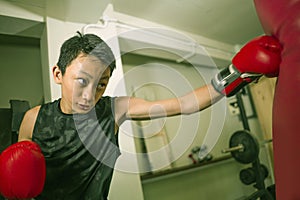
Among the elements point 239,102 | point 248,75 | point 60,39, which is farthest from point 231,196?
point 60,39

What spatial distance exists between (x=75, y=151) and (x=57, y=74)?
0.40m

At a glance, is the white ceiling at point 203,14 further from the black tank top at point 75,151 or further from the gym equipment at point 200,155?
the gym equipment at point 200,155

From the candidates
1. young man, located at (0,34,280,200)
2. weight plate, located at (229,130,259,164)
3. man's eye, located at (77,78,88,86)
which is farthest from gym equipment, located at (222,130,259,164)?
man's eye, located at (77,78,88,86)

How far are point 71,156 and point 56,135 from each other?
0.42 ft

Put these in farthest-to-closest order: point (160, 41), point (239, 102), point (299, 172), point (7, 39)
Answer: point (239, 102) → point (160, 41) → point (7, 39) → point (299, 172)

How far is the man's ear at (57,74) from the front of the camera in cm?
114

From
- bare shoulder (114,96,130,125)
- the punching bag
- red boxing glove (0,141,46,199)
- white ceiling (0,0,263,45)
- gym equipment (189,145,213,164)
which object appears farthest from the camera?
gym equipment (189,145,213,164)

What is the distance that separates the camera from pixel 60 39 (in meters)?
1.37

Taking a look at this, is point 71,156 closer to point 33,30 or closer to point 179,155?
point 33,30

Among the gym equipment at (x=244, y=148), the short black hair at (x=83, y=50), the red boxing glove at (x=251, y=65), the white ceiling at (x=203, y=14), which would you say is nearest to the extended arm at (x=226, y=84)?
the red boxing glove at (x=251, y=65)

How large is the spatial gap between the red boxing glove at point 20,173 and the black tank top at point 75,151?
229mm

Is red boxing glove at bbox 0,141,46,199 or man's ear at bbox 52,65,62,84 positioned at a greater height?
man's ear at bbox 52,65,62,84

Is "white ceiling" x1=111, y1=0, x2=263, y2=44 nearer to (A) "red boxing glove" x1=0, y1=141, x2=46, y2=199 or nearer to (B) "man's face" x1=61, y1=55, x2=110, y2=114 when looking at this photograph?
(B) "man's face" x1=61, y1=55, x2=110, y2=114

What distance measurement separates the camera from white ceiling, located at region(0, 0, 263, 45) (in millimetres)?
1479
